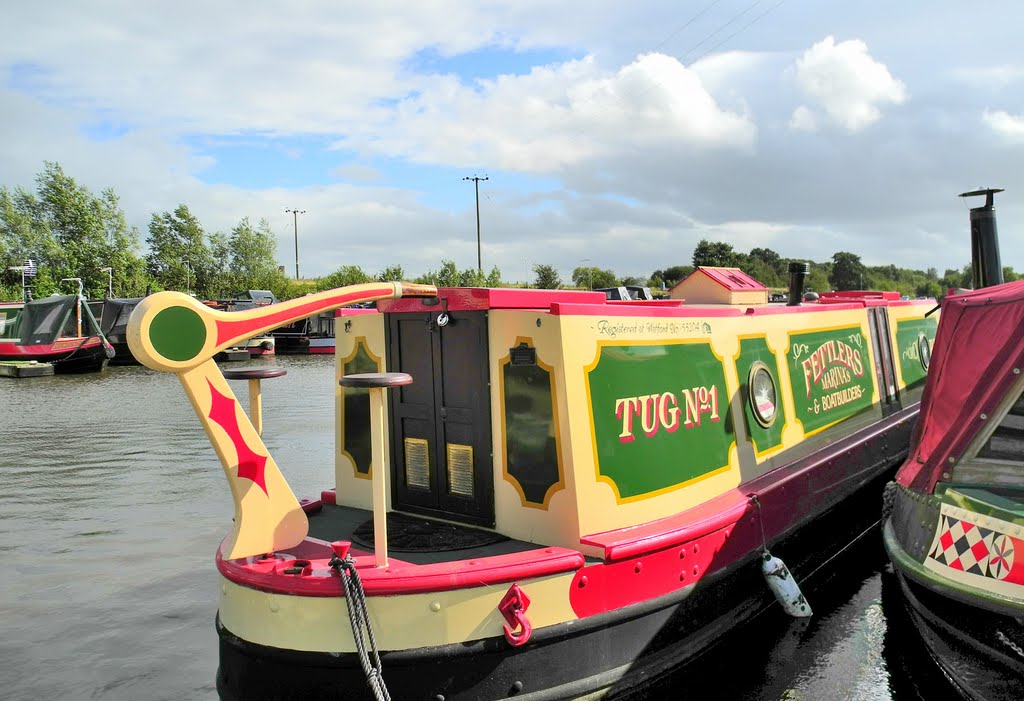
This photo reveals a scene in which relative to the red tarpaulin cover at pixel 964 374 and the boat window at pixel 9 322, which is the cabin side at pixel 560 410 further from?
the boat window at pixel 9 322

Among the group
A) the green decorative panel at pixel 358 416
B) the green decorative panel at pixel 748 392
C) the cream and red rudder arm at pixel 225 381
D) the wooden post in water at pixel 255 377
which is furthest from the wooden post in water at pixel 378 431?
the green decorative panel at pixel 748 392

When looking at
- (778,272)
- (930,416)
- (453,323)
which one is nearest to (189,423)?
(453,323)

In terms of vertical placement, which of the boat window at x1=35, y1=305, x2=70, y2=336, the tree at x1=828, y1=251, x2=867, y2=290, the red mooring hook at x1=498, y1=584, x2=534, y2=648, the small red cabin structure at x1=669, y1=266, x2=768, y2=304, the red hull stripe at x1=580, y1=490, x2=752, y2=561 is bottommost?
the red mooring hook at x1=498, y1=584, x2=534, y2=648

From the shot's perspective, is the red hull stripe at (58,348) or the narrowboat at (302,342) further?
the narrowboat at (302,342)

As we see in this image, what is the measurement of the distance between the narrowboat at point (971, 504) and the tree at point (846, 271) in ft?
194

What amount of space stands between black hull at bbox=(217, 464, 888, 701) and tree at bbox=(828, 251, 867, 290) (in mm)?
60717

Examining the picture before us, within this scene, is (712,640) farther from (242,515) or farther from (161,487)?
(161,487)

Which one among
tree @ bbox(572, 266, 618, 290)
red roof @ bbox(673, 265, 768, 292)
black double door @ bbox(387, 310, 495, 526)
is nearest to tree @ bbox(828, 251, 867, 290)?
tree @ bbox(572, 266, 618, 290)

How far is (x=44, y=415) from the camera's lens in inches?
699

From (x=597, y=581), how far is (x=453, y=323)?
1.87 meters

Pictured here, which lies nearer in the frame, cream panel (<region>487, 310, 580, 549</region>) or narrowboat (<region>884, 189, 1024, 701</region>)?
narrowboat (<region>884, 189, 1024, 701</region>)

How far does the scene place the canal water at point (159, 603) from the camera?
18.4 ft

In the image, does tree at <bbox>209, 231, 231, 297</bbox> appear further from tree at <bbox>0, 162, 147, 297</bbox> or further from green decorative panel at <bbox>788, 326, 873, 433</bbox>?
green decorative panel at <bbox>788, 326, 873, 433</bbox>

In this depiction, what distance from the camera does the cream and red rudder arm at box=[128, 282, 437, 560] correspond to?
3.71 meters
